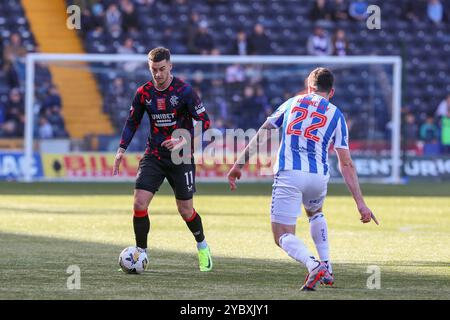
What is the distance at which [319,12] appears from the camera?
33219 millimetres

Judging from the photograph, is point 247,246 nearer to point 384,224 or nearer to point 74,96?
point 384,224

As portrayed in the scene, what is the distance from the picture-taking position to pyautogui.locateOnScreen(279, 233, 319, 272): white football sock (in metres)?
9.12

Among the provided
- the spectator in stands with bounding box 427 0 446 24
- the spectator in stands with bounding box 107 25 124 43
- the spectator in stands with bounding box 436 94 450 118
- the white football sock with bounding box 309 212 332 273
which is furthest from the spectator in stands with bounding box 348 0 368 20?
the white football sock with bounding box 309 212 332 273

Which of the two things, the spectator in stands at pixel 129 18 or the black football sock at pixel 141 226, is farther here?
the spectator in stands at pixel 129 18

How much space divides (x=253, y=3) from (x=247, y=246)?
70.7ft

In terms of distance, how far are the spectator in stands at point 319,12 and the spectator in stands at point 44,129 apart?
9.74 metres

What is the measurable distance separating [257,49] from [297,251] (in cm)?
2164

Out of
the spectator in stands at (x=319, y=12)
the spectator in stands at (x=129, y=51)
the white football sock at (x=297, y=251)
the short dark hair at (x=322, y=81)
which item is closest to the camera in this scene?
the white football sock at (x=297, y=251)

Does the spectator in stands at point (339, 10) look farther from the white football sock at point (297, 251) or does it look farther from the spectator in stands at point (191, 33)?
the white football sock at point (297, 251)

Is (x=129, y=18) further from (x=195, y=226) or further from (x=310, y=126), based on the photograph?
(x=310, y=126)

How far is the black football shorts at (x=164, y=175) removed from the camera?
10.8 meters

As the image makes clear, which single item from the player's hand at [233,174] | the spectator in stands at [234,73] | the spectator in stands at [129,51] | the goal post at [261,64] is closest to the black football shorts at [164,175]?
the player's hand at [233,174]

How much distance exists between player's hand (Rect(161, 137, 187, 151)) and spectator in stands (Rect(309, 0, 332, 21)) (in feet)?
75.7
